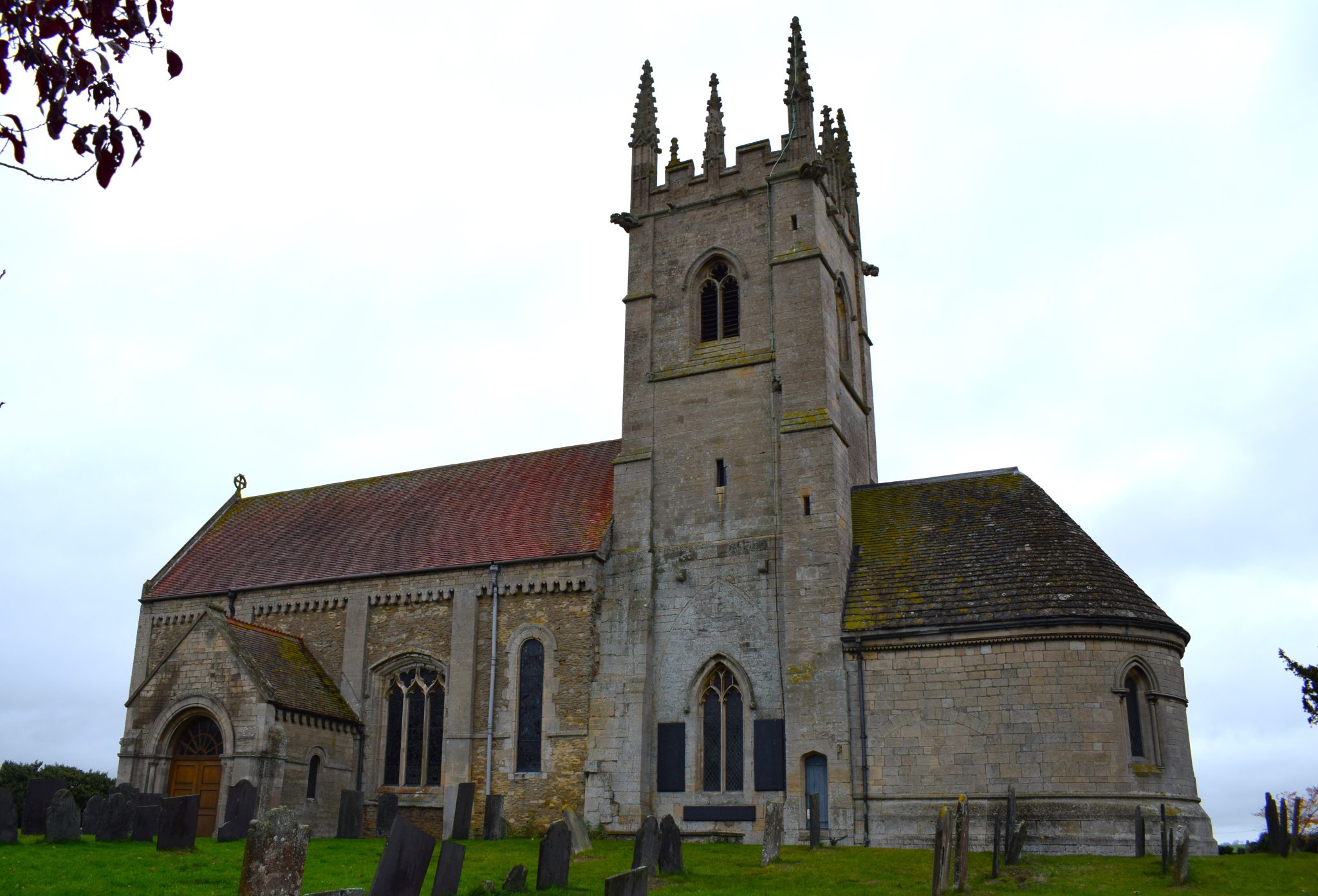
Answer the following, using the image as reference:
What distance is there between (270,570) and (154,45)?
29.1m

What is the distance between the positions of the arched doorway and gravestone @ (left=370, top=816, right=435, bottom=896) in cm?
1466

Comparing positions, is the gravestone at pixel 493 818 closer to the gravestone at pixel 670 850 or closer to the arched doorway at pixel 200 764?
the arched doorway at pixel 200 764

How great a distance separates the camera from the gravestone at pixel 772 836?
19.4 meters

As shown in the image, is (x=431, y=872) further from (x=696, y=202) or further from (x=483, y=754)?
(x=696, y=202)

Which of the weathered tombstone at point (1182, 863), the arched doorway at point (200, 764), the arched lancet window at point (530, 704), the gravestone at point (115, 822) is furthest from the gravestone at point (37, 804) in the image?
the weathered tombstone at point (1182, 863)

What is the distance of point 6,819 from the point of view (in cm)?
1936

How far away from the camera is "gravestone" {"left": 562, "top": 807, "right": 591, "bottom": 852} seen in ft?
72.1

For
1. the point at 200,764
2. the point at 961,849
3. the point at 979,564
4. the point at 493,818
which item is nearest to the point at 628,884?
the point at 961,849

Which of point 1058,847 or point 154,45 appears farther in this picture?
point 1058,847

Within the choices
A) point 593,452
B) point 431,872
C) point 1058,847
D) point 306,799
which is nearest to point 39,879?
point 431,872

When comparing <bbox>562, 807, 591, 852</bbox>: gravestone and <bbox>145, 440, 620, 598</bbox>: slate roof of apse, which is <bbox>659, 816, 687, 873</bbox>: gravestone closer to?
<bbox>562, 807, 591, 852</bbox>: gravestone

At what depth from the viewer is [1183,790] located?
22.0 m

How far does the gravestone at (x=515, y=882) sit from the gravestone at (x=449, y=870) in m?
0.70

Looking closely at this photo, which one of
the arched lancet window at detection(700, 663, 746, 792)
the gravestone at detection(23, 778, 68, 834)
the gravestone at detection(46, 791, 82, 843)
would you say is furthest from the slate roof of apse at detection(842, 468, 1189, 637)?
the gravestone at detection(23, 778, 68, 834)
